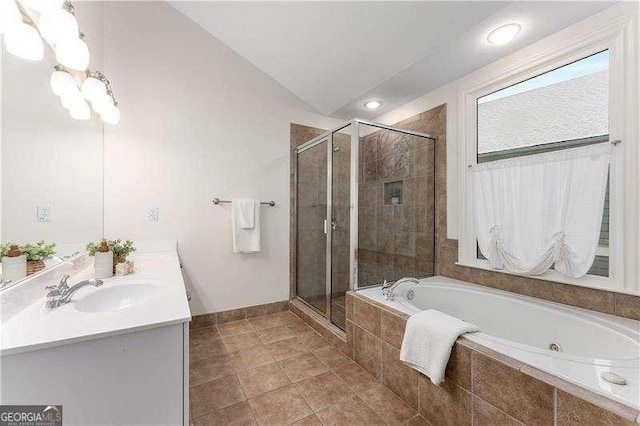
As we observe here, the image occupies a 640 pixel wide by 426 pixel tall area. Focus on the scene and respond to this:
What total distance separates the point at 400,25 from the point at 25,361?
94.2 inches

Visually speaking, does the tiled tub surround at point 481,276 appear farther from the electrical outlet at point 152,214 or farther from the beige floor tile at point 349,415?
the electrical outlet at point 152,214

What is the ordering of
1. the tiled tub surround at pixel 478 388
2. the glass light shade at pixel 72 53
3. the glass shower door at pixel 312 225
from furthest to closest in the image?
1. the glass shower door at pixel 312 225
2. the glass light shade at pixel 72 53
3. the tiled tub surround at pixel 478 388

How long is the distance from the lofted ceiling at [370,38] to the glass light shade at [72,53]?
4.03 ft

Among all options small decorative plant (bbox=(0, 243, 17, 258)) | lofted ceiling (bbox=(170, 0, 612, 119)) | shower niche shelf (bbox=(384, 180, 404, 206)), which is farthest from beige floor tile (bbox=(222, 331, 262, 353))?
lofted ceiling (bbox=(170, 0, 612, 119))

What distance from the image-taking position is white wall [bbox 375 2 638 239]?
1.52 meters

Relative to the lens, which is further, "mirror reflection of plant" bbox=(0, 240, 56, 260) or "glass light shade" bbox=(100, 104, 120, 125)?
"glass light shade" bbox=(100, 104, 120, 125)

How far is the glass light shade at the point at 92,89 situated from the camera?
1562mm

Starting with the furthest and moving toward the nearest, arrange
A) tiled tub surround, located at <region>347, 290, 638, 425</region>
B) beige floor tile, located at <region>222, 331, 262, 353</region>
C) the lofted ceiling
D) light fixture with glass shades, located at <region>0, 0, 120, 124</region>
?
beige floor tile, located at <region>222, 331, 262, 353</region>, the lofted ceiling, light fixture with glass shades, located at <region>0, 0, 120, 124</region>, tiled tub surround, located at <region>347, 290, 638, 425</region>

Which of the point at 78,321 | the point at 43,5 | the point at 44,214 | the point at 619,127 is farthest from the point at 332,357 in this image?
the point at 43,5

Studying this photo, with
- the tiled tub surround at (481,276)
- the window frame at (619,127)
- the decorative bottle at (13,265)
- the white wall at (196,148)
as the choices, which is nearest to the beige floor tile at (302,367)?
the white wall at (196,148)

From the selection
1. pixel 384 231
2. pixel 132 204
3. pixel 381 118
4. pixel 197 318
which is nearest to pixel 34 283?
pixel 132 204

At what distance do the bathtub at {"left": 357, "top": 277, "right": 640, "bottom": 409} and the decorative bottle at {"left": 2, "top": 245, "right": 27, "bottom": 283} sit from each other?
5.92ft

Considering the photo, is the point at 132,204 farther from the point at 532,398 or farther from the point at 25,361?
the point at 532,398

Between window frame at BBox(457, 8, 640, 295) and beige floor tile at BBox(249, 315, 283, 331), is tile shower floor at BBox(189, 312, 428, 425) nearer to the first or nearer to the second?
beige floor tile at BBox(249, 315, 283, 331)
